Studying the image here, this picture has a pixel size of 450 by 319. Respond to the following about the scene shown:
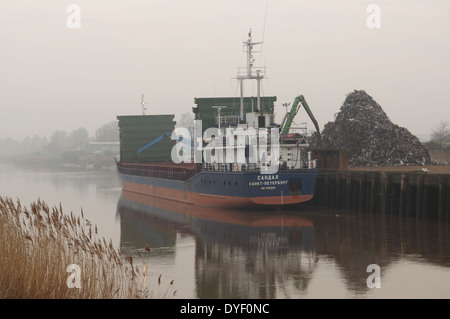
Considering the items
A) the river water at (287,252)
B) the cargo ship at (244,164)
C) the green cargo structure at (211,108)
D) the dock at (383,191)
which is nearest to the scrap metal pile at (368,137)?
the cargo ship at (244,164)

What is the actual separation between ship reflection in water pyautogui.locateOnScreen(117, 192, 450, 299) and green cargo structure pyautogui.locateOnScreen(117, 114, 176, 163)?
61.0 ft

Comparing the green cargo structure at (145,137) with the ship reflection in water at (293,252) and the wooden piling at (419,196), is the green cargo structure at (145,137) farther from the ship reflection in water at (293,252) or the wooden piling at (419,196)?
the wooden piling at (419,196)

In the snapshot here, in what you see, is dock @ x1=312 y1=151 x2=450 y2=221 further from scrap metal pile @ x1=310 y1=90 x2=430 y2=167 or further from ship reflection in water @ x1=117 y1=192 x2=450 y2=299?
scrap metal pile @ x1=310 y1=90 x2=430 y2=167

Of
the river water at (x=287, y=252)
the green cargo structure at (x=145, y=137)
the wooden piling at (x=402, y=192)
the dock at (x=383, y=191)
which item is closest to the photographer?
the river water at (x=287, y=252)

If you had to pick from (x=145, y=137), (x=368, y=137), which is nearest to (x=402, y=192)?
(x=368, y=137)

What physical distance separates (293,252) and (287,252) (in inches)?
7.6

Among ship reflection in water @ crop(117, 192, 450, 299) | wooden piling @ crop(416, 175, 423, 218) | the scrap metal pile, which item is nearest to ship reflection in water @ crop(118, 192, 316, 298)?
ship reflection in water @ crop(117, 192, 450, 299)

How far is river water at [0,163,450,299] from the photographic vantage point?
14.4 m

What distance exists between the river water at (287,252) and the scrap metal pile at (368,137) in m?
9.55

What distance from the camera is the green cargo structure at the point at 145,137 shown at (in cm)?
4800

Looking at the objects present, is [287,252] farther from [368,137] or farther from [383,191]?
[368,137]

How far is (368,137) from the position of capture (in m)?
38.0
